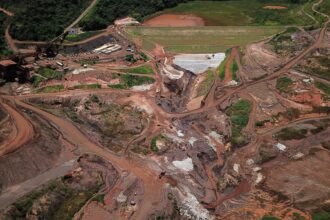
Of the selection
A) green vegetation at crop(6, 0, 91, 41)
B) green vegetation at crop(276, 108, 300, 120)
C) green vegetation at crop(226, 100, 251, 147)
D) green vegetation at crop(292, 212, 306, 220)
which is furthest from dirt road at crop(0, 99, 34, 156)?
green vegetation at crop(276, 108, 300, 120)

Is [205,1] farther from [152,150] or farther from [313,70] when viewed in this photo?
[152,150]

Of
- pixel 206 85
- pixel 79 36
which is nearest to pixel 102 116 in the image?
pixel 206 85

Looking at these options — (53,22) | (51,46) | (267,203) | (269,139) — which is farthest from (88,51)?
(267,203)

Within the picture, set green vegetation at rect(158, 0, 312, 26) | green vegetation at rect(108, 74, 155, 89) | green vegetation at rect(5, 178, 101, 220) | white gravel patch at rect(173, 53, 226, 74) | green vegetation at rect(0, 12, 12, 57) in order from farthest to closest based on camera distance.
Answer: green vegetation at rect(158, 0, 312, 26) → white gravel patch at rect(173, 53, 226, 74) → green vegetation at rect(0, 12, 12, 57) → green vegetation at rect(108, 74, 155, 89) → green vegetation at rect(5, 178, 101, 220)

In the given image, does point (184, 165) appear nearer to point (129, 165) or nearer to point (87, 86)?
point (129, 165)

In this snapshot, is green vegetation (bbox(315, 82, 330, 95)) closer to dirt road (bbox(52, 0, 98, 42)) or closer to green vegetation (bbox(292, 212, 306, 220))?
green vegetation (bbox(292, 212, 306, 220))
